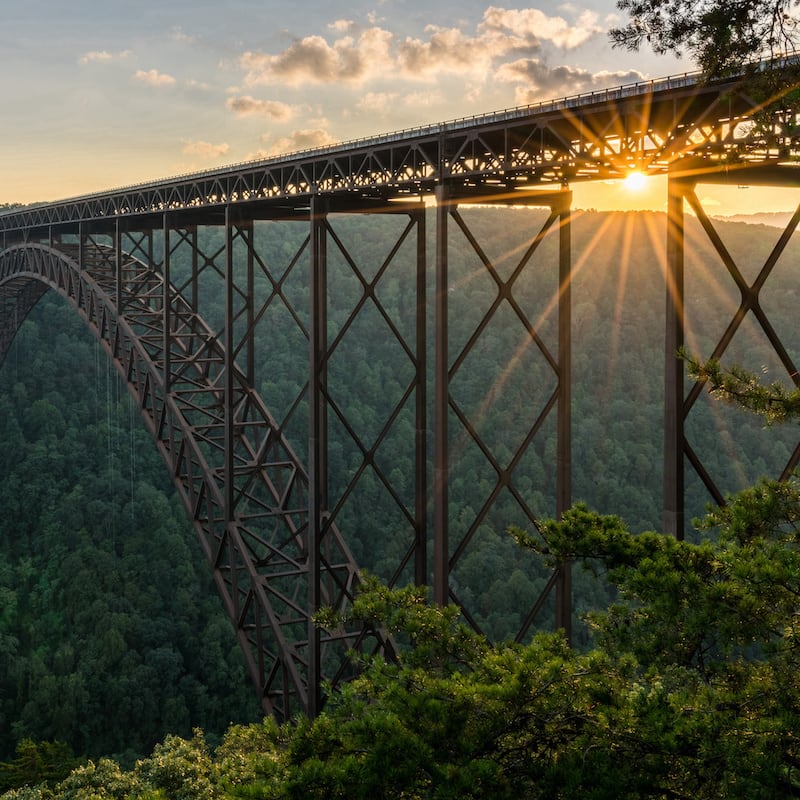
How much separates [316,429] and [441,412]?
4070mm

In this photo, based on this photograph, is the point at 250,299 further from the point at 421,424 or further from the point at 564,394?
the point at 564,394

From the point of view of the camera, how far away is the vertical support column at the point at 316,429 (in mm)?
15906

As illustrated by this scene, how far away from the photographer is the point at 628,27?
712 cm

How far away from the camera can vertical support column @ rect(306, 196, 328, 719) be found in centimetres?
1591

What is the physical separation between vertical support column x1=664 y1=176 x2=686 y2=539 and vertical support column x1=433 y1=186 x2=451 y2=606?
3593 mm

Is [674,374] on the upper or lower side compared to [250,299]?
lower

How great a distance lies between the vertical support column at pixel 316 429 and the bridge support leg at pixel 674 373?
24.7ft

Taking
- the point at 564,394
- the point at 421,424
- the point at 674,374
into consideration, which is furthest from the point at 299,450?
the point at 674,374

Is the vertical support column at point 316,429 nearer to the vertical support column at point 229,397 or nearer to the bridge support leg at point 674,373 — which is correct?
the vertical support column at point 229,397

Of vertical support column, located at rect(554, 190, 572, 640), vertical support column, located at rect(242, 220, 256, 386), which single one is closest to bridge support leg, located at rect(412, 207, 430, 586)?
vertical support column, located at rect(554, 190, 572, 640)

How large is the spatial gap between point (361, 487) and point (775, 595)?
48616 mm

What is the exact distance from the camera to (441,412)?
1255 cm

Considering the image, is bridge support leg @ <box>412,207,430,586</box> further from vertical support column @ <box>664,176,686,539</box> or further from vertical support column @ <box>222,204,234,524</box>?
vertical support column @ <box>664,176,686,539</box>

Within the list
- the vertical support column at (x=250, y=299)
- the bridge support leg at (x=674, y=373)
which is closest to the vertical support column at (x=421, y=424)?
the bridge support leg at (x=674, y=373)
